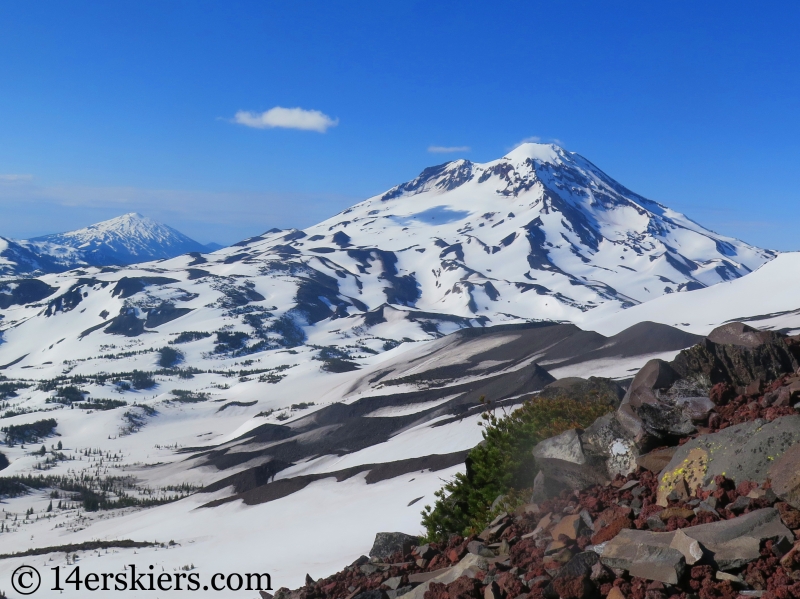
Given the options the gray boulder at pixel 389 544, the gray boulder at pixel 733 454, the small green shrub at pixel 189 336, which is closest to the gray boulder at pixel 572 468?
the gray boulder at pixel 733 454

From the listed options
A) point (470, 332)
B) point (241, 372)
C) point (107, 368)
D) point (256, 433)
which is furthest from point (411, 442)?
point (107, 368)

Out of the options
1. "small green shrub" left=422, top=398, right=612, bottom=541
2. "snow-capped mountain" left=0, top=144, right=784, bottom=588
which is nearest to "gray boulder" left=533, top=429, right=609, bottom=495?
"small green shrub" left=422, top=398, right=612, bottom=541

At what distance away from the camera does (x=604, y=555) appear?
6918 millimetres

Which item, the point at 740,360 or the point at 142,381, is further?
the point at 142,381

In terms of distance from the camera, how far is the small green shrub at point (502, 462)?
1191 centimetres

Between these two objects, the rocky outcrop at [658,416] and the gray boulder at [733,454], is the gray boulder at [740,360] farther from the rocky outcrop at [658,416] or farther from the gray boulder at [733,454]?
the gray boulder at [733,454]

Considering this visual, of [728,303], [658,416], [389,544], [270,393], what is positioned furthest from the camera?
[270,393]

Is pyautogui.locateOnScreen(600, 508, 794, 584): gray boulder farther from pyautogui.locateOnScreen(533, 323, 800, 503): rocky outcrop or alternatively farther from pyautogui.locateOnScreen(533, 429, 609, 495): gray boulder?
pyautogui.locateOnScreen(533, 429, 609, 495): gray boulder

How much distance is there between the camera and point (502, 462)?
40.1 ft

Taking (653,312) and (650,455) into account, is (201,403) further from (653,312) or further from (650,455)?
(650,455)

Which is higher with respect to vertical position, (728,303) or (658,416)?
(728,303)

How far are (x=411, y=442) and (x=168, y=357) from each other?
10438cm

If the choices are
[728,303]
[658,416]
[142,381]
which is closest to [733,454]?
[658,416]

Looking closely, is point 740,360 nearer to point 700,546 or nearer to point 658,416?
point 658,416
